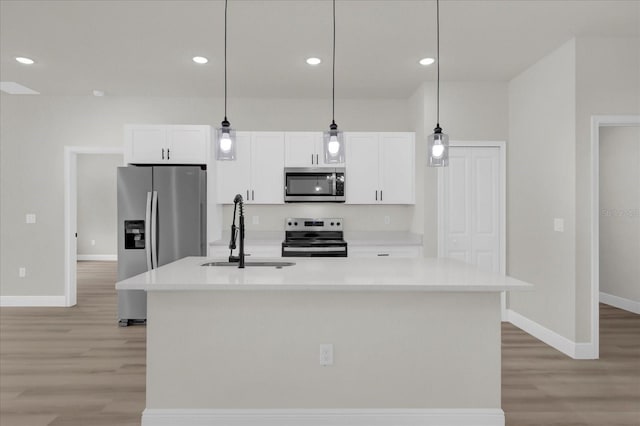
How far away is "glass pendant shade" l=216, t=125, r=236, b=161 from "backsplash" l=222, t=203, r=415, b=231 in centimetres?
261

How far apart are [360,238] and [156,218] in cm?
241

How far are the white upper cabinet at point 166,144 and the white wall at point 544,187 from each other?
3.46m

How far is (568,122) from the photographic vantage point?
376cm

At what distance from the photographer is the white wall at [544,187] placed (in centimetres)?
A: 377

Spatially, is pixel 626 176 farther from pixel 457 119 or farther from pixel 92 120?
pixel 92 120

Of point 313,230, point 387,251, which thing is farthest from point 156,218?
point 387,251

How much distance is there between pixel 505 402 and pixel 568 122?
2445mm

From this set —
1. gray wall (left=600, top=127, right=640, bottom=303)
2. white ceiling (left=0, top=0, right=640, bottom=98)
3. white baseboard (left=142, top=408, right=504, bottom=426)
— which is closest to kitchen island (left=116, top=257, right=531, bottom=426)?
white baseboard (left=142, top=408, right=504, bottom=426)

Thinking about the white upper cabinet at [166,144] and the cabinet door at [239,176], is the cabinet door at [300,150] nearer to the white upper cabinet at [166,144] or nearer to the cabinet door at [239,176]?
the cabinet door at [239,176]

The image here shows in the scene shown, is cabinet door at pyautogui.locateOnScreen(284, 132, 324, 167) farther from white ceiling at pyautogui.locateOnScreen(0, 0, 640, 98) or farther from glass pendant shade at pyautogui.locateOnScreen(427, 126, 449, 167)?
glass pendant shade at pyautogui.locateOnScreen(427, 126, 449, 167)

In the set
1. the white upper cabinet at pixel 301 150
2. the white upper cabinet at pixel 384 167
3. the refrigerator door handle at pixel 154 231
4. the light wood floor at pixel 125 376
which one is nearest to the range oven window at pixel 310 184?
the white upper cabinet at pixel 301 150

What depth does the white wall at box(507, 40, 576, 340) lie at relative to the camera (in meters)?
3.77

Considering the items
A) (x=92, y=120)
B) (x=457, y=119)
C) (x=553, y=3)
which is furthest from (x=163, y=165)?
(x=553, y=3)

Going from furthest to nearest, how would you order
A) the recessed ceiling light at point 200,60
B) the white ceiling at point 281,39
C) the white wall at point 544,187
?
the recessed ceiling light at point 200,60 < the white wall at point 544,187 < the white ceiling at point 281,39
